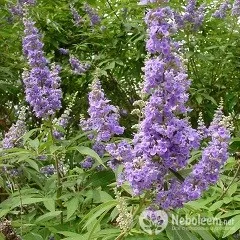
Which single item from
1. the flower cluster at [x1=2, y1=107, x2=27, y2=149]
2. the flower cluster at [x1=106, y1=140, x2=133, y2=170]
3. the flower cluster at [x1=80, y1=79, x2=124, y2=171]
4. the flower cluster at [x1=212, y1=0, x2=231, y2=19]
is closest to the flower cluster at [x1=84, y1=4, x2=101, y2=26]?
the flower cluster at [x1=212, y1=0, x2=231, y2=19]

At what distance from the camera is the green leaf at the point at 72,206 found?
3.41 meters

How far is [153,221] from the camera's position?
9.32ft

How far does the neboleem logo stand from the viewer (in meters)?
2.83

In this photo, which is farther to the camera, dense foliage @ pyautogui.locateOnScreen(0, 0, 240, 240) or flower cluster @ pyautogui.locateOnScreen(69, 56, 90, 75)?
flower cluster @ pyautogui.locateOnScreen(69, 56, 90, 75)

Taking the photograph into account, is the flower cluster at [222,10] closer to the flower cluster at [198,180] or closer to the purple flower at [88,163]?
the purple flower at [88,163]

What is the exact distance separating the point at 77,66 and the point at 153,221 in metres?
3.44

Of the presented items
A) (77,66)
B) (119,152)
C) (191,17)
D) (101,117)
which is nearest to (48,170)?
(101,117)

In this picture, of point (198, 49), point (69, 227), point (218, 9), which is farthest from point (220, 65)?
point (69, 227)

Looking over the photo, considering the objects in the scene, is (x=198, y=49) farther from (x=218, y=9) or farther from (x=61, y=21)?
(x=61, y=21)

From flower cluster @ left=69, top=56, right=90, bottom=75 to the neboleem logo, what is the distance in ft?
10.6

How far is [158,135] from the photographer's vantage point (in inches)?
107

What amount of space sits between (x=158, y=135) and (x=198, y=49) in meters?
Result: 3.83

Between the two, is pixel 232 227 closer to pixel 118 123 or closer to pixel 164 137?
pixel 164 137

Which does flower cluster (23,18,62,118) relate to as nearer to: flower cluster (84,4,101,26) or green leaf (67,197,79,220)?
green leaf (67,197,79,220)
